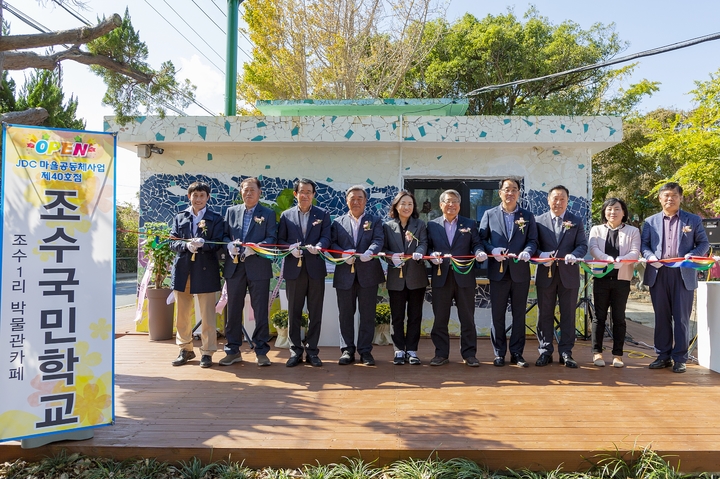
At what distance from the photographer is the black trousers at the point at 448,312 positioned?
191 inches

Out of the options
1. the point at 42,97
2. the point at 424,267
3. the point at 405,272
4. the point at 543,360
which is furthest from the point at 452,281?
the point at 42,97

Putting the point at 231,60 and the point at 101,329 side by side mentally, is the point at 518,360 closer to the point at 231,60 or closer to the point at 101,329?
the point at 101,329

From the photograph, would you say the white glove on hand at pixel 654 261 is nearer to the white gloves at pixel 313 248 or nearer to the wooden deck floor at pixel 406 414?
the wooden deck floor at pixel 406 414

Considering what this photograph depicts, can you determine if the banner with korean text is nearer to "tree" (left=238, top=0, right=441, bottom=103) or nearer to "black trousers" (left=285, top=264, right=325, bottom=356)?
"black trousers" (left=285, top=264, right=325, bottom=356)

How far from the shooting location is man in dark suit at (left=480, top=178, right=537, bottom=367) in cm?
480

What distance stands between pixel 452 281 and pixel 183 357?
270 centimetres

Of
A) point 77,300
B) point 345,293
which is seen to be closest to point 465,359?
point 345,293

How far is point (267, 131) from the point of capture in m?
6.47

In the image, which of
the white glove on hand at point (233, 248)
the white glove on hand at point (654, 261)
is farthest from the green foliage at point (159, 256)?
the white glove on hand at point (654, 261)

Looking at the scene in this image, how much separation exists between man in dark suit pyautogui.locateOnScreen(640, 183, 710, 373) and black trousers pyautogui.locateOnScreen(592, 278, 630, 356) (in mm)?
292

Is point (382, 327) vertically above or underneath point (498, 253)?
underneath

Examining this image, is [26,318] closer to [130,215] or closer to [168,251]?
[168,251]

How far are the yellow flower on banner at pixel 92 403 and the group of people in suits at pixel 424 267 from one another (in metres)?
1.74

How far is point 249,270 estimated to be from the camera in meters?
4.79
